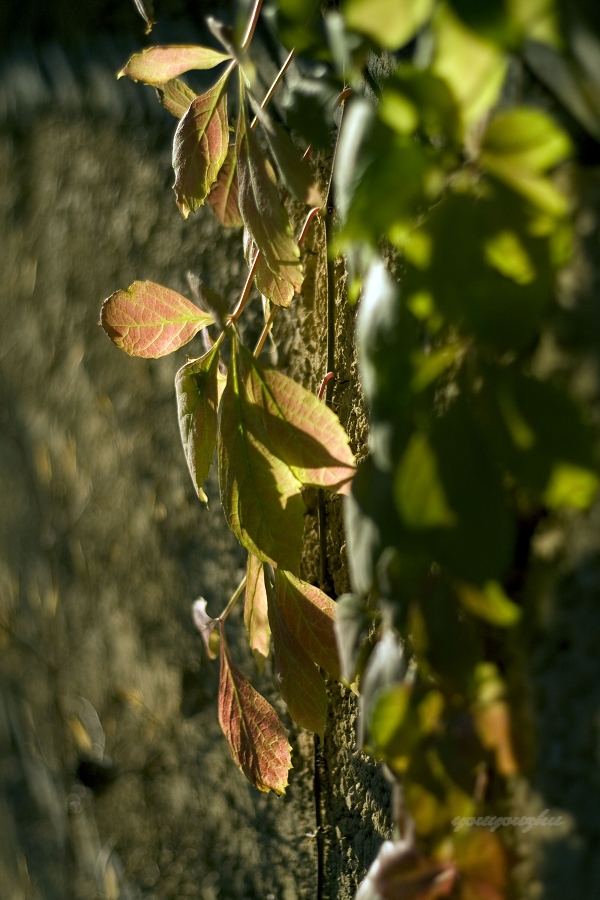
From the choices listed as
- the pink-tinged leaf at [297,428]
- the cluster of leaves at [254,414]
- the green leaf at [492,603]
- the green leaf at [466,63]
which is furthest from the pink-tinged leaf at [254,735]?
the green leaf at [466,63]

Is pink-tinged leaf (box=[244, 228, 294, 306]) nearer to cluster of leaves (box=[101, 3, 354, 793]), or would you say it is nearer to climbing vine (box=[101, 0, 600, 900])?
cluster of leaves (box=[101, 3, 354, 793])

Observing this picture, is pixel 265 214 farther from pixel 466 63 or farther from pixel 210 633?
pixel 210 633

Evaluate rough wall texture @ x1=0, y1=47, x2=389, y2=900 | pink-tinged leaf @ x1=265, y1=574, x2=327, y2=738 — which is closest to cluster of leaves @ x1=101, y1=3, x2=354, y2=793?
pink-tinged leaf @ x1=265, y1=574, x2=327, y2=738

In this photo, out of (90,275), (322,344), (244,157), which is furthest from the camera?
(90,275)

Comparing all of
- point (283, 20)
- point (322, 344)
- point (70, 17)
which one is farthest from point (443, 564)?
point (70, 17)

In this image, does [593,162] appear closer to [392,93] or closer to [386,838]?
[392,93]
